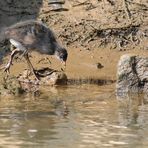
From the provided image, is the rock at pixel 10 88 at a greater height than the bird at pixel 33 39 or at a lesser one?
lesser

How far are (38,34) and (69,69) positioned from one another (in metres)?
1.13

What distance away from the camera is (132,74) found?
943 centimetres

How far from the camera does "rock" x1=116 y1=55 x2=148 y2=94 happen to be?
9344mm

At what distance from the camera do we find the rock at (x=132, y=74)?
934 cm

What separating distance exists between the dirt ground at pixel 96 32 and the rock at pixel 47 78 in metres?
0.61

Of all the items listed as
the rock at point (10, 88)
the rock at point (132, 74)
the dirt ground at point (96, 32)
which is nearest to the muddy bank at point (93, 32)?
the dirt ground at point (96, 32)

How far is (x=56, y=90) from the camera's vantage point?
377 inches

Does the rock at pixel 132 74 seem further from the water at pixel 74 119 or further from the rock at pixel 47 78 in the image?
the rock at pixel 47 78

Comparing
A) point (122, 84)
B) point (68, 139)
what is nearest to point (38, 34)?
point (122, 84)

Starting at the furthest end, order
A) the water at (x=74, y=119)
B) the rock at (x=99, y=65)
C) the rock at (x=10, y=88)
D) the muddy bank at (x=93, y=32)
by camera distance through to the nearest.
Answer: the muddy bank at (x=93, y=32) < the rock at (x=99, y=65) < the rock at (x=10, y=88) < the water at (x=74, y=119)

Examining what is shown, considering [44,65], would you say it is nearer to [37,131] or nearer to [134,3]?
[134,3]

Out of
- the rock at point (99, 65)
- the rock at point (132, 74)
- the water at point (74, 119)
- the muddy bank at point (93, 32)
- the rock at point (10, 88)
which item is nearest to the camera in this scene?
the water at point (74, 119)

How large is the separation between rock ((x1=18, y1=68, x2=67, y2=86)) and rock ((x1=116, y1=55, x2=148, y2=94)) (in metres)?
1.02

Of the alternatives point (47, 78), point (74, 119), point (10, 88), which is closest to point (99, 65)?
point (47, 78)
